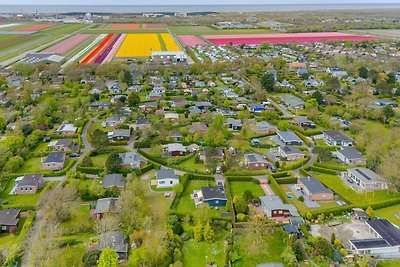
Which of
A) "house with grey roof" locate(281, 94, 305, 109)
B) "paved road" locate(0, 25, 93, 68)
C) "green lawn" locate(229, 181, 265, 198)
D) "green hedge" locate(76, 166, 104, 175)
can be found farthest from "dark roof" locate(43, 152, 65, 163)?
"paved road" locate(0, 25, 93, 68)

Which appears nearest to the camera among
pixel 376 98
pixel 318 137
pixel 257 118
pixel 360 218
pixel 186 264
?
pixel 186 264

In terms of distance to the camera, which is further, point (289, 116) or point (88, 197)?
point (289, 116)

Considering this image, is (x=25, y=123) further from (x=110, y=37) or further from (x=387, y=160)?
(x=110, y=37)

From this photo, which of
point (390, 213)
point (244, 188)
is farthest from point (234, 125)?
point (390, 213)

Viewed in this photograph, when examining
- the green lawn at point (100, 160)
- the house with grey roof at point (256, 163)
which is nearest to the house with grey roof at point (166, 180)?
the green lawn at point (100, 160)

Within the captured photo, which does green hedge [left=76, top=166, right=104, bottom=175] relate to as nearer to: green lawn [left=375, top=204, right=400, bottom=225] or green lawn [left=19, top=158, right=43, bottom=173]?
green lawn [left=19, top=158, right=43, bottom=173]

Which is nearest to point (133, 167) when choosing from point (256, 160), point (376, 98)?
point (256, 160)
